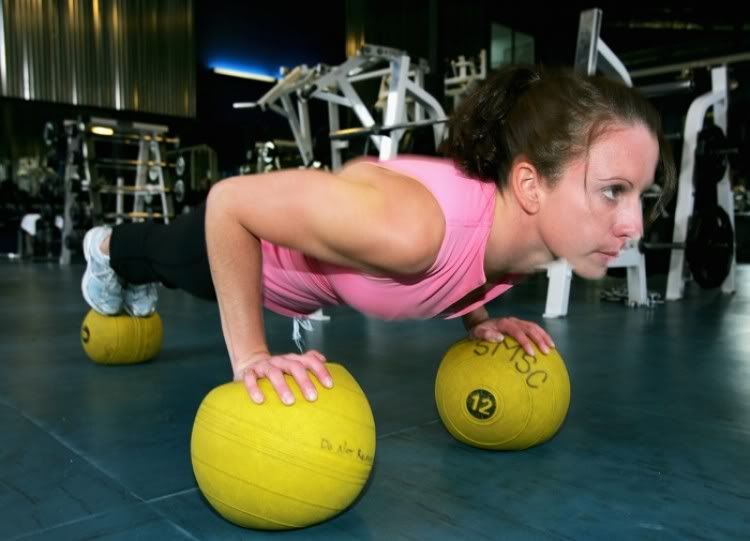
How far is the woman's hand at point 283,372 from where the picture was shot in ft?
2.44

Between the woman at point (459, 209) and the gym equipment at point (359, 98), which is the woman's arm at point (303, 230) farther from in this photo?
the gym equipment at point (359, 98)

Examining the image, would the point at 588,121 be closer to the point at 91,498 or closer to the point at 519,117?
the point at 519,117

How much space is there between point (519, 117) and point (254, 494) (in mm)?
A: 562

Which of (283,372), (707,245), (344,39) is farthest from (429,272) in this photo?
(344,39)

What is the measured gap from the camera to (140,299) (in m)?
1.64

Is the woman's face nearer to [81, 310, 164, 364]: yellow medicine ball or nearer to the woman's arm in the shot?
A: the woman's arm

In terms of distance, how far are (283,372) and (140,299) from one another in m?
1.01

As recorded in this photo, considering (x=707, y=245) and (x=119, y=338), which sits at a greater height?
(x=707, y=245)

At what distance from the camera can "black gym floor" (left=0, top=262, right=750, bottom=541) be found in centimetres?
77

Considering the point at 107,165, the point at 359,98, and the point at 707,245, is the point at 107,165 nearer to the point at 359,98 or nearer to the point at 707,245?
the point at 359,98

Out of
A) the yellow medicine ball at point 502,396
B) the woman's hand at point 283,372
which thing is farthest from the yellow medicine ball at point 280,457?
the yellow medicine ball at point 502,396

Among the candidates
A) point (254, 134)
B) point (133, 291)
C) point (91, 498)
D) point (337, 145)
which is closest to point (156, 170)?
point (254, 134)

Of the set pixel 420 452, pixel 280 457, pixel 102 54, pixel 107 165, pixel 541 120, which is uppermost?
pixel 102 54

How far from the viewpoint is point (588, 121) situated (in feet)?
2.40
